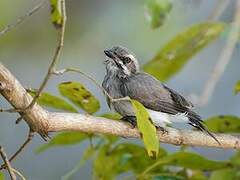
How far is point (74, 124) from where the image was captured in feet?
6.87

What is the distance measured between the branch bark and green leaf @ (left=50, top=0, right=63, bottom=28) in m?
0.17

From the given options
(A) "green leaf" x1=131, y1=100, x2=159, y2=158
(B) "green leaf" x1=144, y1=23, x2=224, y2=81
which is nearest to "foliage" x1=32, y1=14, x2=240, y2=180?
(B) "green leaf" x1=144, y1=23, x2=224, y2=81

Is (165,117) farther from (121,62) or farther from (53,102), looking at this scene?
(53,102)

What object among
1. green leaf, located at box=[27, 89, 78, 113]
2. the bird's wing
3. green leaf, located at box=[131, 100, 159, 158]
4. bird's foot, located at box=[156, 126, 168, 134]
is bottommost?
green leaf, located at box=[131, 100, 159, 158]

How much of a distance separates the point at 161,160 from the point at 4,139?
241 centimetres

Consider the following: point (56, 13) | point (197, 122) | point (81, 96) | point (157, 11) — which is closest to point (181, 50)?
point (157, 11)

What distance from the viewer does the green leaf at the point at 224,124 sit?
259 cm

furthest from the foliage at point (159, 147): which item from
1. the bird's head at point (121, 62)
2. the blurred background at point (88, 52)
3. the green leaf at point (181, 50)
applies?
the blurred background at point (88, 52)

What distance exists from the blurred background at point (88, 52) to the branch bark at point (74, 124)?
2.20 metres

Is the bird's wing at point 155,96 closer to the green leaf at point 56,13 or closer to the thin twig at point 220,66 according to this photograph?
the thin twig at point 220,66

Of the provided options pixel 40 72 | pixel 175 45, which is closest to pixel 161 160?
pixel 175 45

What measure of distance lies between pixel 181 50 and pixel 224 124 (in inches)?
14.9

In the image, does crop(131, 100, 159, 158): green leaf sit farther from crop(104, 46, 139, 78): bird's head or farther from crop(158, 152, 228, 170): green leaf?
crop(104, 46, 139, 78): bird's head

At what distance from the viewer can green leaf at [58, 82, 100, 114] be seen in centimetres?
228
